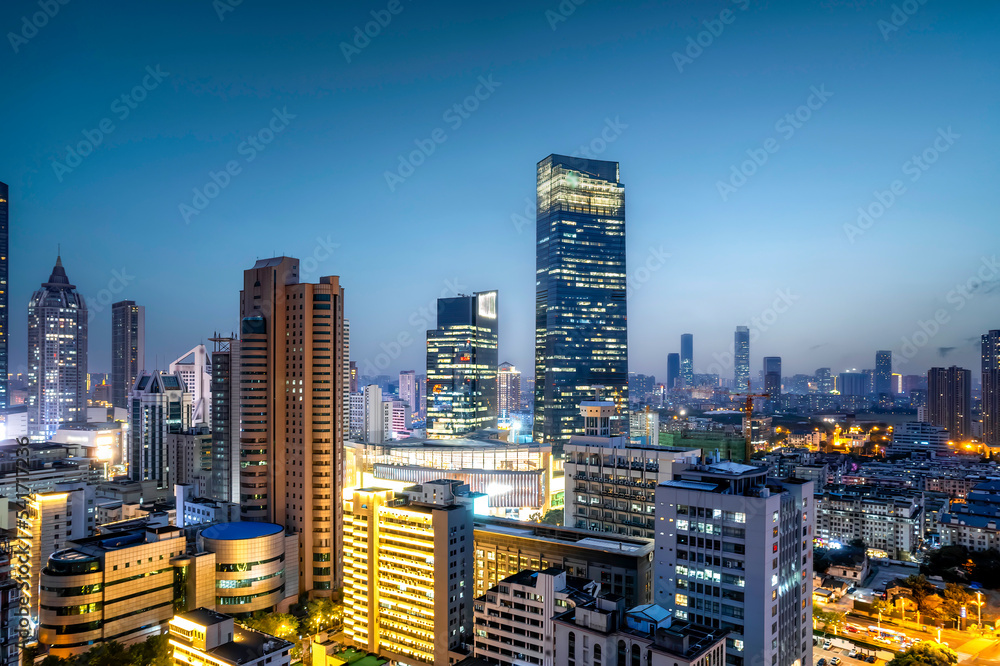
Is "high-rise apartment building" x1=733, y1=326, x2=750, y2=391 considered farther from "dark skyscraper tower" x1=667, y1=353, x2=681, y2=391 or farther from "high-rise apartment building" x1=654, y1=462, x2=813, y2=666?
"high-rise apartment building" x1=654, y1=462, x2=813, y2=666

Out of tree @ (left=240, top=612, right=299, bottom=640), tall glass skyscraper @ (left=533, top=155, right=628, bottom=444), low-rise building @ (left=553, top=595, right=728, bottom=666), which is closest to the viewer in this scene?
low-rise building @ (left=553, top=595, right=728, bottom=666)

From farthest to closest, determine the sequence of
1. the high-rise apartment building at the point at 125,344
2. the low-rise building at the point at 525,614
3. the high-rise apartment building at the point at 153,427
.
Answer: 1. the high-rise apartment building at the point at 125,344
2. the high-rise apartment building at the point at 153,427
3. the low-rise building at the point at 525,614

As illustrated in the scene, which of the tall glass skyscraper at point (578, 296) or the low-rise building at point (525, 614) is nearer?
the low-rise building at point (525, 614)

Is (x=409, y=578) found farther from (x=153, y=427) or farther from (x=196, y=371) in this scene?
(x=196, y=371)

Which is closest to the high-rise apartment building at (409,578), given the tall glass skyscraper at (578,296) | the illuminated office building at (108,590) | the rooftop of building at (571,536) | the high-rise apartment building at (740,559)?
the rooftop of building at (571,536)

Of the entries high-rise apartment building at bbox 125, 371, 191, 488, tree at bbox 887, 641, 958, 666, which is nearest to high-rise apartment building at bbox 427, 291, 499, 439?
high-rise apartment building at bbox 125, 371, 191, 488

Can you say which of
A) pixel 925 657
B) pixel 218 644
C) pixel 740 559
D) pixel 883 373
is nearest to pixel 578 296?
pixel 925 657

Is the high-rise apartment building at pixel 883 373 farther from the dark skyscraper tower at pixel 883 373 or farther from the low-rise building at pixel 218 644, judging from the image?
the low-rise building at pixel 218 644

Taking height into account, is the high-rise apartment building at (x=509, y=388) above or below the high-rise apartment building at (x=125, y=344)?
below
